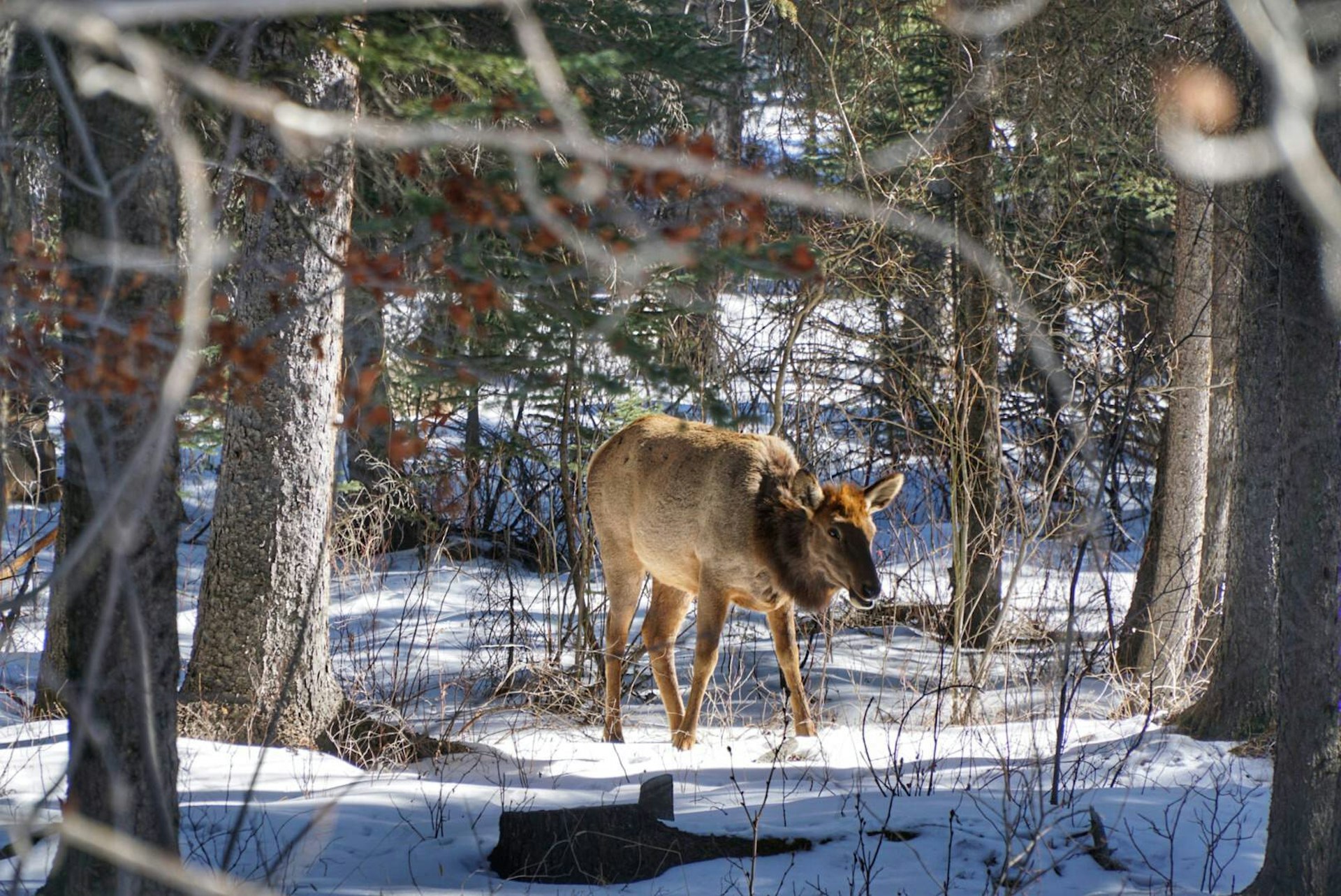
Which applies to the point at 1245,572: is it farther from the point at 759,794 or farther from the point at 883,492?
the point at 759,794

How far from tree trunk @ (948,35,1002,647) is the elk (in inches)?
38.3

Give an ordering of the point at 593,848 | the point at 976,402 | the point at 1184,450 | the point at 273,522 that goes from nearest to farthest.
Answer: the point at 593,848, the point at 273,522, the point at 1184,450, the point at 976,402

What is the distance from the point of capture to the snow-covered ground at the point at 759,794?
5.34 meters

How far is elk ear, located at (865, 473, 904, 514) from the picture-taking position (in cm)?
834

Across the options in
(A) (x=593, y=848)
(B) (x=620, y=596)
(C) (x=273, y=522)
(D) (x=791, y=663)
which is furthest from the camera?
(B) (x=620, y=596)

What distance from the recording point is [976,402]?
39.0 ft

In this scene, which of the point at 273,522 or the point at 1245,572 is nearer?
the point at 273,522

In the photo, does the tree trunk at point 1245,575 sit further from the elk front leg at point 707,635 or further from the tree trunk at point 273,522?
the tree trunk at point 273,522

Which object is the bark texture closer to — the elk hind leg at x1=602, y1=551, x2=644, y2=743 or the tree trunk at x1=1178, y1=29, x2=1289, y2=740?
the tree trunk at x1=1178, y1=29, x2=1289, y2=740

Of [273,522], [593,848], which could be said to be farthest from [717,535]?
[593,848]

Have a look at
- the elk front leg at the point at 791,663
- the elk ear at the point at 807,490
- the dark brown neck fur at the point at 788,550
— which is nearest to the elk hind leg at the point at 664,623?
the elk front leg at the point at 791,663

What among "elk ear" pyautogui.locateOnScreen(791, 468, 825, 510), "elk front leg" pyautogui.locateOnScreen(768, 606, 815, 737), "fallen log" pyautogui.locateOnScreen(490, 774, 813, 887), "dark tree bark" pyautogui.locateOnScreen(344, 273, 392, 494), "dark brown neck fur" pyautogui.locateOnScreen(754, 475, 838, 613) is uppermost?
"dark tree bark" pyautogui.locateOnScreen(344, 273, 392, 494)

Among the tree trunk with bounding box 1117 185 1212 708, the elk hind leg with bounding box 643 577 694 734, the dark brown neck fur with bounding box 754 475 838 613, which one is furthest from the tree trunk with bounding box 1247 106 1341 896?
the tree trunk with bounding box 1117 185 1212 708

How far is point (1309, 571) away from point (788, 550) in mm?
3796
